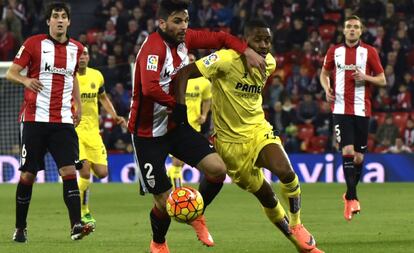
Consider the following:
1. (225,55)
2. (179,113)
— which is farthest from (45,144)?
(179,113)

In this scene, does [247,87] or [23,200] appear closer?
[247,87]

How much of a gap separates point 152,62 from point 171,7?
531mm

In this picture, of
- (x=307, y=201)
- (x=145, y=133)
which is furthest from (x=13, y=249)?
(x=307, y=201)

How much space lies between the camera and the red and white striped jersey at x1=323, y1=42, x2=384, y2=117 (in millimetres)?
13812

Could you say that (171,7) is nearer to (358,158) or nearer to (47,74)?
(47,74)

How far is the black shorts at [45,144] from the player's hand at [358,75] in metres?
4.56

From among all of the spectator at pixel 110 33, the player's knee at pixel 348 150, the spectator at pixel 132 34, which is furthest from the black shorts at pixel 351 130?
the spectator at pixel 110 33

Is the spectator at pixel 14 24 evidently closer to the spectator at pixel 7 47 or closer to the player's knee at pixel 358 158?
the spectator at pixel 7 47

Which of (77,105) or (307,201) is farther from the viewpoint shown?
(307,201)

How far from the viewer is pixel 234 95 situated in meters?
9.47

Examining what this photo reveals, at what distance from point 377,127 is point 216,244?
13066mm

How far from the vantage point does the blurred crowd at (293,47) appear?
22719 millimetres

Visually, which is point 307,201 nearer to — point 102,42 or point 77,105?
point 77,105

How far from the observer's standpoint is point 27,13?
90.2 ft
